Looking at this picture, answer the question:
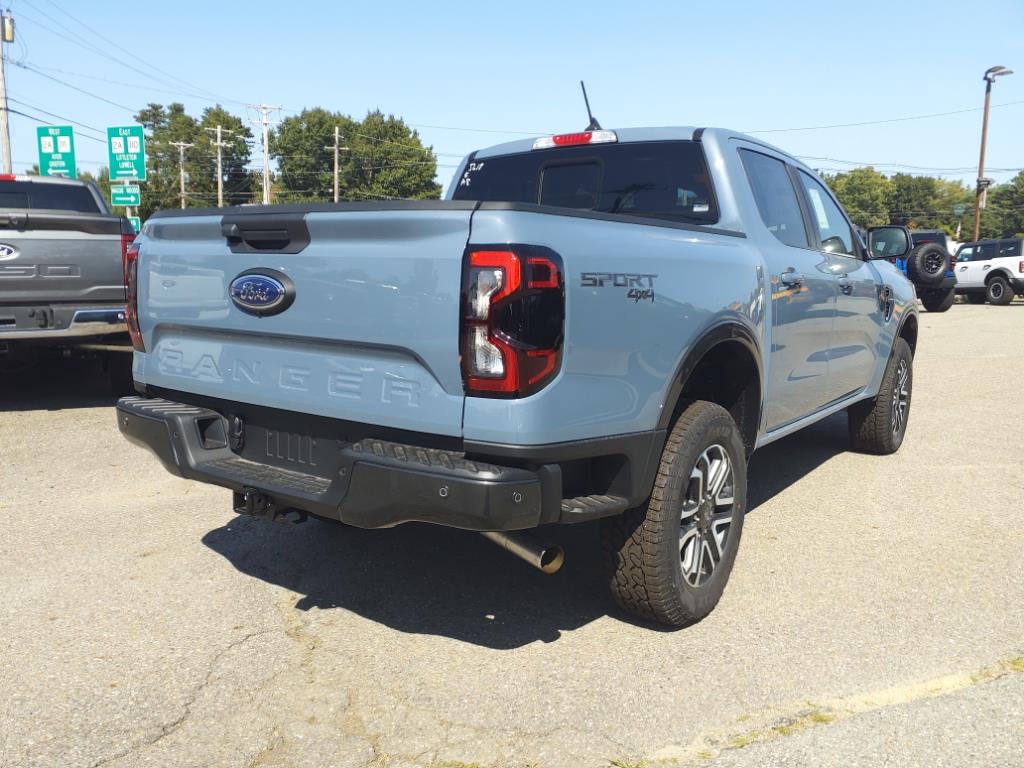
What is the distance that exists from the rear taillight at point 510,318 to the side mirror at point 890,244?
3.86m

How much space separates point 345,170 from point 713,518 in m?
71.3

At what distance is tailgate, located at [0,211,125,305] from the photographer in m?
6.61

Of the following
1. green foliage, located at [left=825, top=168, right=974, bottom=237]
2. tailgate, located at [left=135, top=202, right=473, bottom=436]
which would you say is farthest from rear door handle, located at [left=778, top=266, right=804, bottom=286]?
green foliage, located at [left=825, top=168, right=974, bottom=237]

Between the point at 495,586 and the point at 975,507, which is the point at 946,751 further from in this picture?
the point at 975,507

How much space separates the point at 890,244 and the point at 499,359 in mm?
4138

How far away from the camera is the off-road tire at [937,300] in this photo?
71.3 ft

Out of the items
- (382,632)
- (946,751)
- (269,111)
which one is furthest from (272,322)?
(269,111)

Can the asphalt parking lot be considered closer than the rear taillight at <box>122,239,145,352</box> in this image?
Yes

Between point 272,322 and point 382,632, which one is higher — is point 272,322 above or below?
above

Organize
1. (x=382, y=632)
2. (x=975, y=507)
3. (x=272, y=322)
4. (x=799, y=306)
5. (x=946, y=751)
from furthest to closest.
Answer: (x=975, y=507), (x=799, y=306), (x=382, y=632), (x=272, y=322), (x=946, y=751)

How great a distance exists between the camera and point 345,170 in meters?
71.1

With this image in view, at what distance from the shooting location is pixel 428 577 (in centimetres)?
383

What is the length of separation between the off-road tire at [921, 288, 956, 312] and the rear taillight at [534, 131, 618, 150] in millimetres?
19760

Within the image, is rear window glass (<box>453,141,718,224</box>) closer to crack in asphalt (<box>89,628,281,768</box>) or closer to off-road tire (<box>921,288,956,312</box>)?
crack in asphalt (<box>89,628,281,768</box>)
